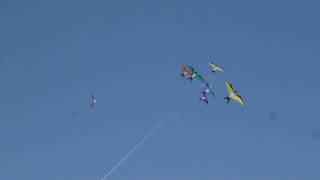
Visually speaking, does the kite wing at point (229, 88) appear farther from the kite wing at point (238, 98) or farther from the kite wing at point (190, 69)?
the kite wing at point (190, 69)

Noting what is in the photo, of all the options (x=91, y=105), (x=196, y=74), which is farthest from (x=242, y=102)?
(x=91, y=105)

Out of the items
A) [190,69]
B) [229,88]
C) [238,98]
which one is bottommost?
[238,98]

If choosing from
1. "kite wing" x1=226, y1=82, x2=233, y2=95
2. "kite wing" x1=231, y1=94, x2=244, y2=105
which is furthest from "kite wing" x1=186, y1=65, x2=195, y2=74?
"kite wing" x1=231, y1=94, x2=244, y2=105

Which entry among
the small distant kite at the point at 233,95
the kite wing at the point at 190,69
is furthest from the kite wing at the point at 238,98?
the kite wing at the point at 190,69

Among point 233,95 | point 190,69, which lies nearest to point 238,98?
point 233,95

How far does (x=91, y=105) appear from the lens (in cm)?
4947

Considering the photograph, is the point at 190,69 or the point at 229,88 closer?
the point at 190,69

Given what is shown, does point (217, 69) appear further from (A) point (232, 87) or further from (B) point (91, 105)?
(B) point (91, 105)

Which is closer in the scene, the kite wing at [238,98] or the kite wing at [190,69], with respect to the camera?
the kite wing at [238,98]

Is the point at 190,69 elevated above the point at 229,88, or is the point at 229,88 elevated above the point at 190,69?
the point at 190,69

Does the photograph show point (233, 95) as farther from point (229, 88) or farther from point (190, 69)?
point (190, 69)

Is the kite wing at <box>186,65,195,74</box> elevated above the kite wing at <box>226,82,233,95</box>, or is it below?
above

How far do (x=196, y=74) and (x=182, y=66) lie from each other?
151cm

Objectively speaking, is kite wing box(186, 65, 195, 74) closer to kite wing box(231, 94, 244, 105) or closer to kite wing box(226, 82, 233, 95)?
kite wing box(226, 82, 233, 95)
